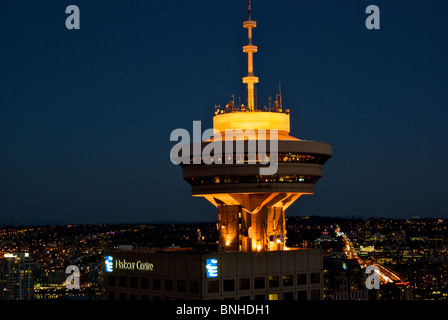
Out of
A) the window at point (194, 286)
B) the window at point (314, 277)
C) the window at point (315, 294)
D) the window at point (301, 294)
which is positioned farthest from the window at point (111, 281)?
the window at point (315, 294)

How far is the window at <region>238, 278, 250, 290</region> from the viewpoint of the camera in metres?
111

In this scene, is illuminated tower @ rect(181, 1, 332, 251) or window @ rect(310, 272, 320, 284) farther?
window @ rect(310, 272, 320, 284)

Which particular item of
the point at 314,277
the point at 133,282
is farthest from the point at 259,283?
the point at 133,282

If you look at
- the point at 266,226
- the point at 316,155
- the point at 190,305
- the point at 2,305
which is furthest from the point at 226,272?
the point at 2,305

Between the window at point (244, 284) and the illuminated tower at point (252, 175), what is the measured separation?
5.43 m

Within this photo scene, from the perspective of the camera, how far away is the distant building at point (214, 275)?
10806cm

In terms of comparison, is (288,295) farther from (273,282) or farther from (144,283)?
(144,283)

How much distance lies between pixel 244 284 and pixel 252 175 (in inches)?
589

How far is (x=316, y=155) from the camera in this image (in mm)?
115625

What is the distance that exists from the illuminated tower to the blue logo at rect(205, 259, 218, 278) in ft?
25.9

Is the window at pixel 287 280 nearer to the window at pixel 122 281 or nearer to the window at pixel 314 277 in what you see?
the window at pixel 314 277

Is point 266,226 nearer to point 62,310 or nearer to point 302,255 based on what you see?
point 302,255

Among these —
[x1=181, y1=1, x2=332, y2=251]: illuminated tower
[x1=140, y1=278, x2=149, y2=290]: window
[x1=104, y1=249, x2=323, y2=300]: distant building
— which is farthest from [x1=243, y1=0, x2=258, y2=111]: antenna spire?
[x1=140, y1=278, x2=149, y2=290]: window

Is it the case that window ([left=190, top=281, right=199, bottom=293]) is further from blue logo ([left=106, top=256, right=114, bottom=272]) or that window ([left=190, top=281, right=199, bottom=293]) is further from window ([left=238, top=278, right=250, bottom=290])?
blue logo ([left=106, top=256, right=114, bottom=272])
